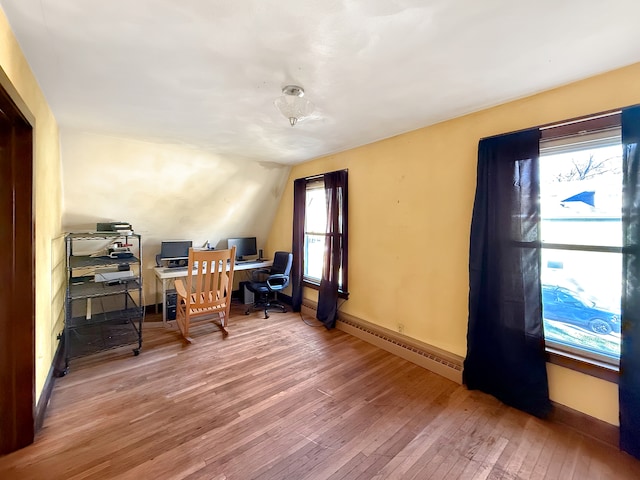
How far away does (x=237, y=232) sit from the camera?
4.94 m

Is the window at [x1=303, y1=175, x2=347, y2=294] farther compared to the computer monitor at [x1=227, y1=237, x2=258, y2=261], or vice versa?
the computer monitor at [x1=227, y1=237, x2=258, y2=261]

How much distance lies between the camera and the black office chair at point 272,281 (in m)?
4.07

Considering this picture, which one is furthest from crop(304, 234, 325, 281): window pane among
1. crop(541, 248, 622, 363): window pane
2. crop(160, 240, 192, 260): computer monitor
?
crop(541, 248, 622, 363): window pane

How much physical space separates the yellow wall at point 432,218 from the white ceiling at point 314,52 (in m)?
0.16

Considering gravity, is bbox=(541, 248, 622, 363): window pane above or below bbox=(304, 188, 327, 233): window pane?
below

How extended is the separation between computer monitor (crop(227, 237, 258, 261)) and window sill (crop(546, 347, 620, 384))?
13.6ft

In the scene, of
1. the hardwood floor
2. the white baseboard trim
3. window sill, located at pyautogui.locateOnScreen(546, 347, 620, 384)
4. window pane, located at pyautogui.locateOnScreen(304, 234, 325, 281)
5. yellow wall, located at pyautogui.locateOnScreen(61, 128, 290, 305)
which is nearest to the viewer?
the hardwood floor

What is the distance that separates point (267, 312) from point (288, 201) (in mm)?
1874

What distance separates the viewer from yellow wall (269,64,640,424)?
187 centimetres

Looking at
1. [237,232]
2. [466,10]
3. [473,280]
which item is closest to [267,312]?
[237,232]

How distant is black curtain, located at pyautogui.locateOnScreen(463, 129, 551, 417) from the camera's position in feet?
6.64

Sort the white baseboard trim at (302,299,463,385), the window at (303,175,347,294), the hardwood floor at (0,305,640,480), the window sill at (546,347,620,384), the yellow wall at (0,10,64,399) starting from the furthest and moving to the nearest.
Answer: the window at (303,175,347,294), the white baseboard trim at (302,299,463,385), the window sill at (546,347,620,384), the hardwood floor at (0,305,640,480), the yellow wall at (0,10,64,399)

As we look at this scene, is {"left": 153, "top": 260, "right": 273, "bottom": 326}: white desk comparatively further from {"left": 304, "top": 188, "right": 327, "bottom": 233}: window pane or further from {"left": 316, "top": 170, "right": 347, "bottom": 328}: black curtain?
{"left": 316, "top": 170, "right": 347, "bottom": 328}: black curtain

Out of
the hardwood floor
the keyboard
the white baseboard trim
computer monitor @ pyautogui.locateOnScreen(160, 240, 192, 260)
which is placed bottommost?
the hardwood floor
